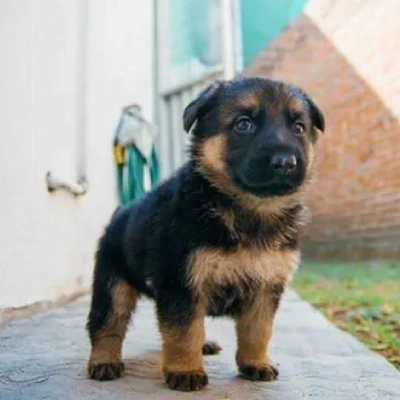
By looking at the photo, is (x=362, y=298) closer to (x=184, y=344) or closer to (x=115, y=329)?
(x=115, y=329)

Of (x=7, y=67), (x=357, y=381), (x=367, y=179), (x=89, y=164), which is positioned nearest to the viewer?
(x=357, y=381)

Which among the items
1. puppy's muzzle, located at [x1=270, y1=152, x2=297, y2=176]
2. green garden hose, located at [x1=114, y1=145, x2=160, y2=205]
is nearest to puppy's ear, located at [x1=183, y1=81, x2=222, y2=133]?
puppy's muzzle, located at [x1=270, y1=152, x2=297, y2=176]

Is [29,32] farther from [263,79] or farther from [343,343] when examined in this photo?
[343,343]

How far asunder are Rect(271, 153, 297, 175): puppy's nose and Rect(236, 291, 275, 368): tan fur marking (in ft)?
1.35

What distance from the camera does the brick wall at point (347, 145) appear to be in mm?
7996

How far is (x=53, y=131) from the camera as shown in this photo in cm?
444

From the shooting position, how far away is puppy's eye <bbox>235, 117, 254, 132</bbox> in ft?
7.96

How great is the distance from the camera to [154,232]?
241 cm

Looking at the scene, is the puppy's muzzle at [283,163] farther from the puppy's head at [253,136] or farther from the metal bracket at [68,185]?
the metal bracket at [68,185]

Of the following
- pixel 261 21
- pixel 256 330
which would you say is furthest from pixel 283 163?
pixel 261 21

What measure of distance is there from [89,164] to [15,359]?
9.07 feet

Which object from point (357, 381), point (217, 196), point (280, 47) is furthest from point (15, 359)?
point (280, 47)

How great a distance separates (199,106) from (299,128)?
34cm

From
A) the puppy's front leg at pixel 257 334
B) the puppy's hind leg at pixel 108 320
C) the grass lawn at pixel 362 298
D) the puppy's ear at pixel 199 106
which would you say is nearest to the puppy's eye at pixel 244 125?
the puppy's ear at pixel 199 106
